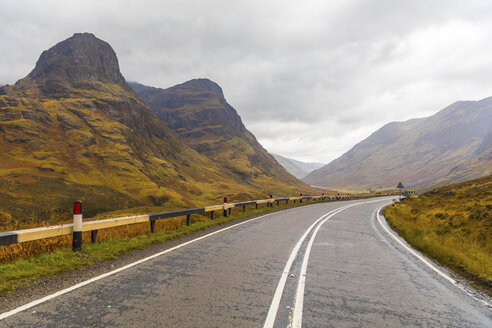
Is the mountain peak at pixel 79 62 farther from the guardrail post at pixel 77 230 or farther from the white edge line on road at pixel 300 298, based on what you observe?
the white edge line on road at pixel 300 298

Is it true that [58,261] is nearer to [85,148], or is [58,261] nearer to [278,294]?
[278,294]

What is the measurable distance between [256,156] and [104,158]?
97.6m

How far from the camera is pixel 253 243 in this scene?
889cm

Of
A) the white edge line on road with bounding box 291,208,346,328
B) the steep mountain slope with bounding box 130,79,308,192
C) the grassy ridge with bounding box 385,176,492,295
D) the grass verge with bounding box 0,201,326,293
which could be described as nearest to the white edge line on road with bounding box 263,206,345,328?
the white edge line on road with bounding box 291,208,346,328

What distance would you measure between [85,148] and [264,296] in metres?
61.5

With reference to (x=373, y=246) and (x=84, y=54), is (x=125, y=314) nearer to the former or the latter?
(x=373, y=246)

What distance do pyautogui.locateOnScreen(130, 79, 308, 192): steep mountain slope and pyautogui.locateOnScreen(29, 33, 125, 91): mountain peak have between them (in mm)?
51541

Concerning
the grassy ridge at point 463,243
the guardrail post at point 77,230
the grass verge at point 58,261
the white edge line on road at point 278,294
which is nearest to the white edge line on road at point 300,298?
the white edge line on road at point 278,294

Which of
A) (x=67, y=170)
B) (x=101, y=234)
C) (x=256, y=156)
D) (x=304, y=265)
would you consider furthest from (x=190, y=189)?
(x=256, y=156)

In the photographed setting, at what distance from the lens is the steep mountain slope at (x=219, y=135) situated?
414ft

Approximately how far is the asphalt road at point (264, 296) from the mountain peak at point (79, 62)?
322ft

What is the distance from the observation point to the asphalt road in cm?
362

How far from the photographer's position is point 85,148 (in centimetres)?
5638

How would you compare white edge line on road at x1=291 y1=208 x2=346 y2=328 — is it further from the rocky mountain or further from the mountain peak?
the mountain peak
